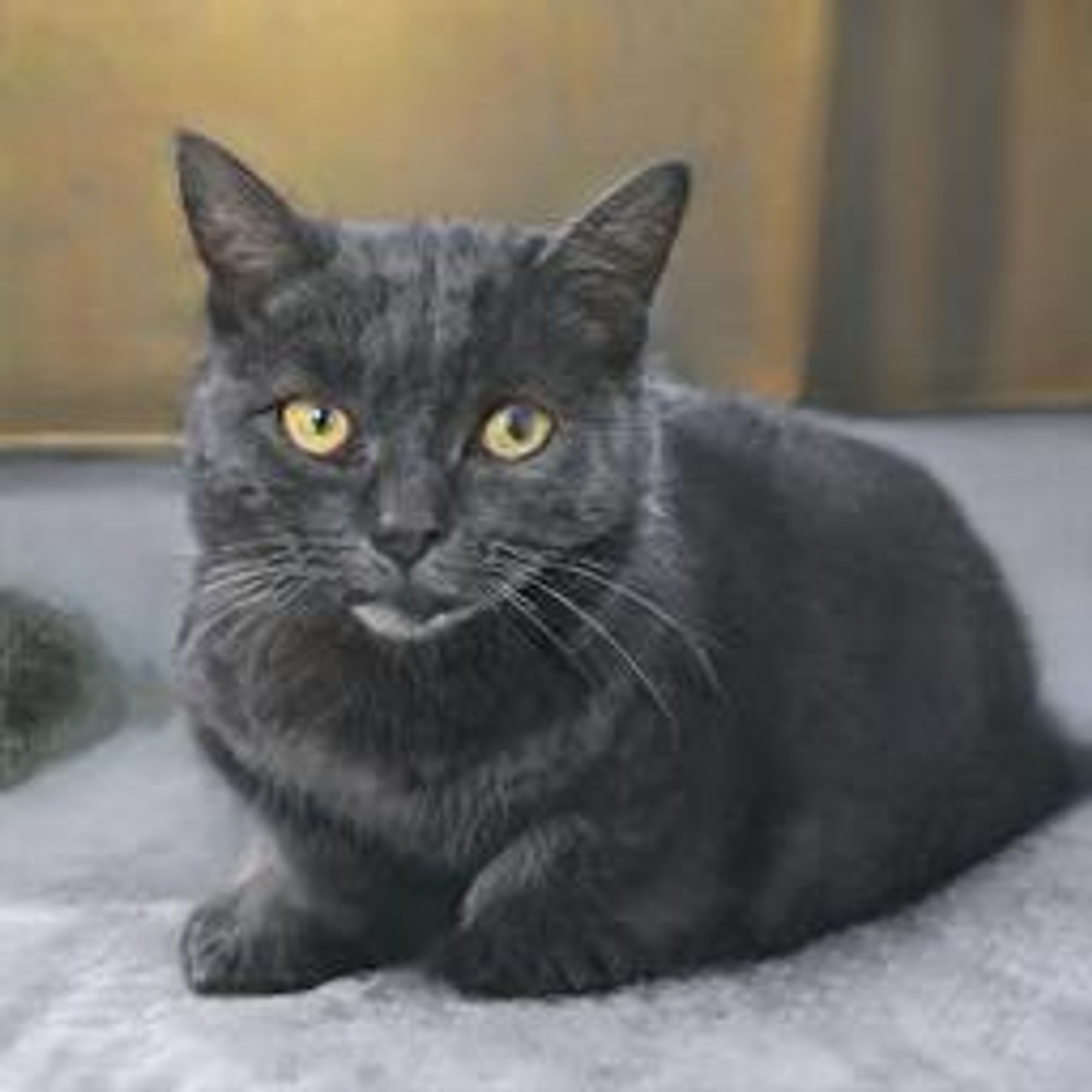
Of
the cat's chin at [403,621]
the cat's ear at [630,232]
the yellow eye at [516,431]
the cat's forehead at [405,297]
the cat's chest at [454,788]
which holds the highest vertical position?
the cat's ear at [630,232]

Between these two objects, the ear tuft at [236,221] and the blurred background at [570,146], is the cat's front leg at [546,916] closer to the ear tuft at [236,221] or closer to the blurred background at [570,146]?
the ear tuft at [236,221]

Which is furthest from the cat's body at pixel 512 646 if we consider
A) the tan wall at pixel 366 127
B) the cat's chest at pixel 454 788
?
the tan wall at pixel 366 127

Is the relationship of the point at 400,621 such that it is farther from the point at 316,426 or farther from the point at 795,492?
the point at 795,492

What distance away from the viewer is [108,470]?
69.7 inches

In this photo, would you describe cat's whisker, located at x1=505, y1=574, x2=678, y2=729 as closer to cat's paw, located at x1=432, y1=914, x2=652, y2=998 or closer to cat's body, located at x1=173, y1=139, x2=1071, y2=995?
cat's body, located at x1=173, y1=139, x2=1071, y2=995

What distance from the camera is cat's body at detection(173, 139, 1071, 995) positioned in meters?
1.31

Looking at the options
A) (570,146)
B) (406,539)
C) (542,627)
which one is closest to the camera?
(406,539)

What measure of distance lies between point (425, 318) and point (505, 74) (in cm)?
49

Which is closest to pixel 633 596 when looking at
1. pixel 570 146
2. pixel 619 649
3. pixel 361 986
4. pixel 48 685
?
pixel 619 649

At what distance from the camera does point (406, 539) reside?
4.15ft

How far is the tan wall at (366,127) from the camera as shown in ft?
5.72

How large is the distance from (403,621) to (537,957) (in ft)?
0.69

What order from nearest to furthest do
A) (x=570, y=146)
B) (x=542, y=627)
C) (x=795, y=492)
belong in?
(x=542, y=627) < (x=795, y=492) < (x=570, y=146)

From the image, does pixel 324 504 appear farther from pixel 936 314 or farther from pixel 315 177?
pixel 936 314
